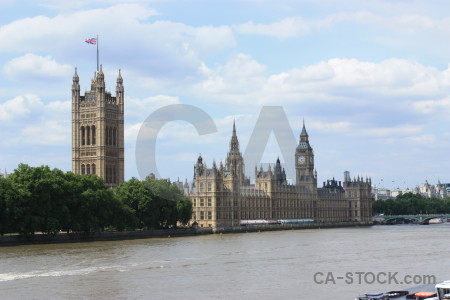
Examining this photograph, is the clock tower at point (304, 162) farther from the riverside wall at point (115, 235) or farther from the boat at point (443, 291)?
the boat at point (443, 291)

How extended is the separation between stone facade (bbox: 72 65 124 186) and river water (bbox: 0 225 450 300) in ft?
189

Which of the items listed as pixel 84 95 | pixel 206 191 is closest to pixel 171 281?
pixel 206 191

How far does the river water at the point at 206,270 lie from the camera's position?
4141cm

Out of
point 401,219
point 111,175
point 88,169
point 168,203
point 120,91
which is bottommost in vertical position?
point 401,219

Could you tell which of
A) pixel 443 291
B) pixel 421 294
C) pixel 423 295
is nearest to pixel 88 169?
pixel 421 294

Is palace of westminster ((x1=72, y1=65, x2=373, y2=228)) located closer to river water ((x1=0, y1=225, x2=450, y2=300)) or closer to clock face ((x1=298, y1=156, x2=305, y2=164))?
clock face ((x1=298, y1=156, x2=305, y2=164))

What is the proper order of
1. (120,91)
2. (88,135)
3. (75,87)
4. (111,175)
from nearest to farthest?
1. (111,175)
2. (88,135)
3. (75,87)
4. (120,91)

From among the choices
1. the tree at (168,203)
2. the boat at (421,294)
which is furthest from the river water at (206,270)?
the tree at (168,203)

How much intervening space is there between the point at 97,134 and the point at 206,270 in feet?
275

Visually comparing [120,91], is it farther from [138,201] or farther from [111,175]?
[138,201]

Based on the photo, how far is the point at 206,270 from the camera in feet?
171

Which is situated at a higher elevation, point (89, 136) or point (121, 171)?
point (89, 136)

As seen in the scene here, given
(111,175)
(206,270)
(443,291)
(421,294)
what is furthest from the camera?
(111,175)

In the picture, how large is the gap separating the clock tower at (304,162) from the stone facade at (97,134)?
61536mm
